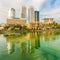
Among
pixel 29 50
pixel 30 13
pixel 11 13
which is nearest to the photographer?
pixel 29 50

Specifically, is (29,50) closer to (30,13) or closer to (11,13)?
(11,13)

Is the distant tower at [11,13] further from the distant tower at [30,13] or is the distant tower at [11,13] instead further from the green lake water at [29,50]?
the green lake water at [29,50]

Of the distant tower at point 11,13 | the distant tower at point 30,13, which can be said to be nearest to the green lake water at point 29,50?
the distant tower at point 11,13

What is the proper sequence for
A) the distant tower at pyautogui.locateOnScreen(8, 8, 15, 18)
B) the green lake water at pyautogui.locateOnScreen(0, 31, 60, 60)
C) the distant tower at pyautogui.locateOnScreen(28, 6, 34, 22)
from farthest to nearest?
the distant tower at pyautogui.locateOnScreen(28, 6, 34, 22) < the distant tower at pyautogui.locateOnScreen(8, 8, 15, 18) < the green lake water at pyautogui.locateOnScreen(0, 31, 60, 60)

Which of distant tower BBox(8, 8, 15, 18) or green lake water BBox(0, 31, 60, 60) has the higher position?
distant tower BBox(8, 8, 15, 18)

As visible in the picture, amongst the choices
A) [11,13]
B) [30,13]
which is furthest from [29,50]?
[30,13]

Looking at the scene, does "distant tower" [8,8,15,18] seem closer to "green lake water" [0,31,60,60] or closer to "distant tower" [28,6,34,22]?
"distant tower" [28,6,34,22]

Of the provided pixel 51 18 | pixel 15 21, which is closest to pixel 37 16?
pixel 51 18

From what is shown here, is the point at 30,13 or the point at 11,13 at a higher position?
the point at 30,13

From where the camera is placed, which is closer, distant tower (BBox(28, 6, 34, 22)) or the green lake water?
the green lake water

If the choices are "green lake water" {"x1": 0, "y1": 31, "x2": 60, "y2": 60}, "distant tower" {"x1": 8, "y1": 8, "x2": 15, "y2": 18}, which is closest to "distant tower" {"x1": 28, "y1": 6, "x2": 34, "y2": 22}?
"distant tower" {"x1": 8, "y1": 8, "x2": 15, "y2": 18}

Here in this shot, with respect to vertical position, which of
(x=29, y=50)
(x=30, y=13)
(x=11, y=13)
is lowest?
(x=29, y=50)

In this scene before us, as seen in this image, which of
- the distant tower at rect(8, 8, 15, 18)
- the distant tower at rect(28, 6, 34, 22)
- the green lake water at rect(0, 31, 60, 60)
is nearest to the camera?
the green lake water at rect(0, 31, 60, 60)

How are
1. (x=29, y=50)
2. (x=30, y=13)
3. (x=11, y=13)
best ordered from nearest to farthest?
(x=29, y=50), (x=11, y=13), (x=30, y=13)
